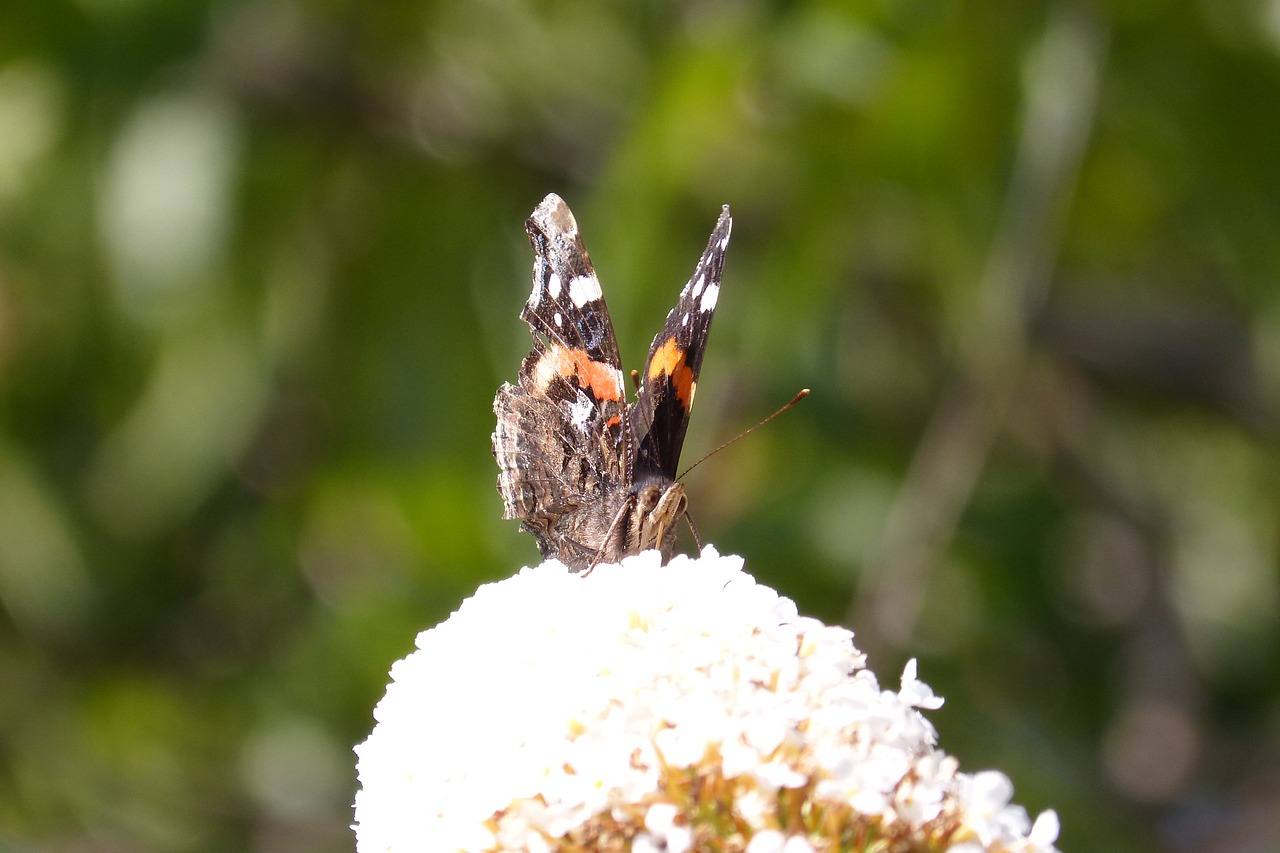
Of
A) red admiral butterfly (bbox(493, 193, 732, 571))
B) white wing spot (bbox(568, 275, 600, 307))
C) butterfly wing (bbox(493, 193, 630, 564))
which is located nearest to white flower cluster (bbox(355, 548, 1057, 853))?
red admiral butterfly (bbox(493, 193, 732, 571))

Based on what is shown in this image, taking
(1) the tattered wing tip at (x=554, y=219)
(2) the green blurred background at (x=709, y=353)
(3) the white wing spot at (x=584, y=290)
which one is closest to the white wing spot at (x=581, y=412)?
(3) the white wing spot at (x=584, y=290)

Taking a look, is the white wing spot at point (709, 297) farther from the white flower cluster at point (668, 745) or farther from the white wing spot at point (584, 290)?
the white flower cluster at point (668, 745)

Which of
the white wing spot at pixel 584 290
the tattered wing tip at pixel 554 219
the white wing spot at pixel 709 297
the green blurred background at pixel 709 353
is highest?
the green blurred background at pixel 709 353

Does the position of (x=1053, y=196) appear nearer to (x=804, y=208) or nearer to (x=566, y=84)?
(x=804, y=208)

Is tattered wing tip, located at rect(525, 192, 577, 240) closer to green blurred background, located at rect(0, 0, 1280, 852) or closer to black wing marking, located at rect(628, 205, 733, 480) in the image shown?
black wing marking, located at rect(628, 205, 733, 480)

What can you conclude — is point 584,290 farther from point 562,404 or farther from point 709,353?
point 709,353

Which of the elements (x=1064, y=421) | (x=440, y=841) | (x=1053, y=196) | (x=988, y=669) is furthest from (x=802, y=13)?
(x=440, y=841)

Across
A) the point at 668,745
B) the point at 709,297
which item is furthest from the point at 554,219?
the point at 668,745
